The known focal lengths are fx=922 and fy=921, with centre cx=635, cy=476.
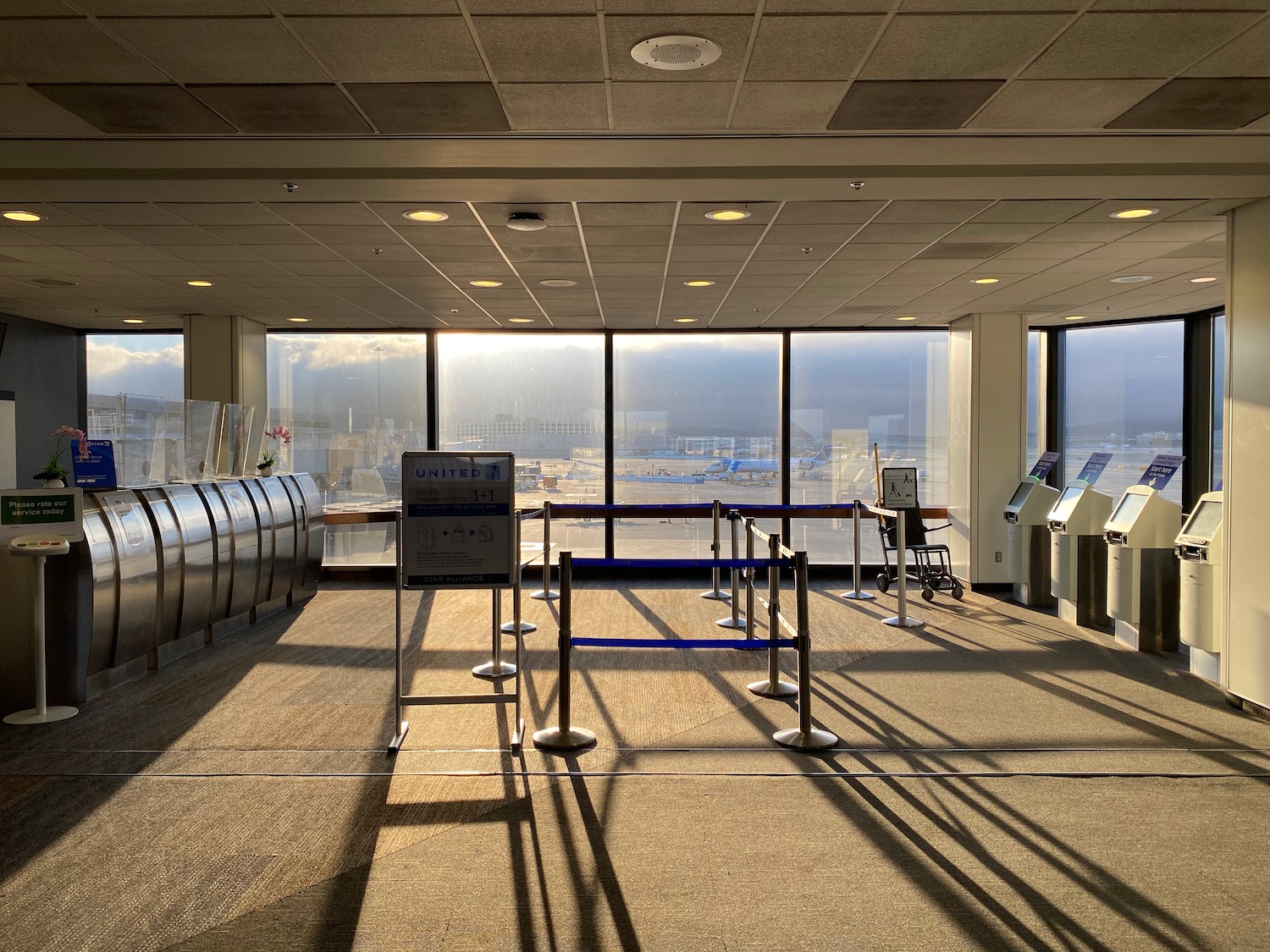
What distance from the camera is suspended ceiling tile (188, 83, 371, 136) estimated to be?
4.26 meters

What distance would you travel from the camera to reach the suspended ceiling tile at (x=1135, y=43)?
356 cm

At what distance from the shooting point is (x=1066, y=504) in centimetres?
862

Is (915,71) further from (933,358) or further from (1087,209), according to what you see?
(933,358)

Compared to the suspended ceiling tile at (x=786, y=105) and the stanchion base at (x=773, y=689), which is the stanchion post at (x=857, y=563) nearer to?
the stanchion base at (x=773, y=689)

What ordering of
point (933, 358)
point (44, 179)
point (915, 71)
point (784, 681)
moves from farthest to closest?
point (933, 358) → point (784, 681) → point (44, 179) → point (915, 71)

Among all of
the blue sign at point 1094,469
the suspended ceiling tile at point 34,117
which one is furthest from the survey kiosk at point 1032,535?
the suspended ceiling tile at point 34,117

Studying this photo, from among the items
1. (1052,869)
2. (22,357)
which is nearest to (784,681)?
(1052,869)

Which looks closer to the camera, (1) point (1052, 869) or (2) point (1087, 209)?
(1) point (1052, 869)

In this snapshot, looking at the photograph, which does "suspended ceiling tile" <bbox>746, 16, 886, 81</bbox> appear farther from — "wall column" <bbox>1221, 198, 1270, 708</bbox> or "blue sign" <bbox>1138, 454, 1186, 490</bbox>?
"blue sign" <bbox>1138, 454, 1186, 490</bbox>

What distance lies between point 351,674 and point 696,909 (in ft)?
13.2

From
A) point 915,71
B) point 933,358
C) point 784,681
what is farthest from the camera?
point 933,358

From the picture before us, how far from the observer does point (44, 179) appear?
517cm

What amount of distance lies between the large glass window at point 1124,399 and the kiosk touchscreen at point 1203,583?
3655mm

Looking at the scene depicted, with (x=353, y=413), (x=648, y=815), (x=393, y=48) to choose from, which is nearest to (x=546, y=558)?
(x=353, y=413)
